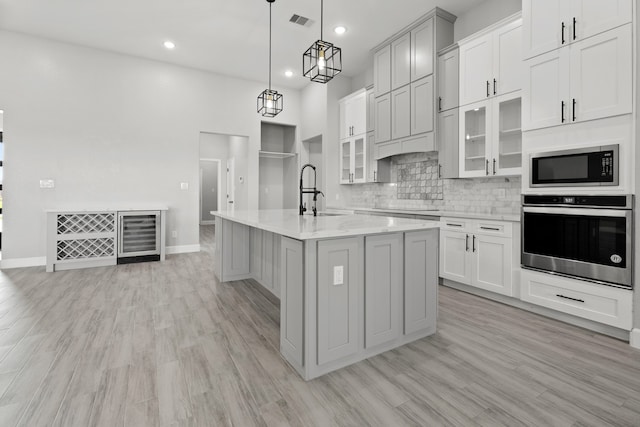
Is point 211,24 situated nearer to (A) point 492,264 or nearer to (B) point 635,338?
(A) point 492,264

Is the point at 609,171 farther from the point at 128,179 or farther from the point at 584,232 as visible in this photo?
the point at 128,179

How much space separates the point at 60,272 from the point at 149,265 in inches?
43.3

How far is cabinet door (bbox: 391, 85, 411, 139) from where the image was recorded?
4.36 metres

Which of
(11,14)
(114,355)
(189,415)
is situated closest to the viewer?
(189,415)

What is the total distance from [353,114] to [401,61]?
1.40 metres

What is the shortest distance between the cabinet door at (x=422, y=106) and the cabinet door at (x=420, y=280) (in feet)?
7.27

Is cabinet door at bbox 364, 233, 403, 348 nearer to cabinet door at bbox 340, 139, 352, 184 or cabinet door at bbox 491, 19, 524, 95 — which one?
cabinet door at bbox 491, 19, 524, 95

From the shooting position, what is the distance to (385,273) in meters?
2.10

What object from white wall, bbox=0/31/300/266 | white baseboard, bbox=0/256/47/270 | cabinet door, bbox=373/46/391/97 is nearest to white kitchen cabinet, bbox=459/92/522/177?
cabinet door, bbox=373/46/391/97

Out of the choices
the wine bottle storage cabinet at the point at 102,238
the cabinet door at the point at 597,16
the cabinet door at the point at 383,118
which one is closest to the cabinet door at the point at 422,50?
the cabinet door at the point at 383,118

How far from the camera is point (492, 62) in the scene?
337cm

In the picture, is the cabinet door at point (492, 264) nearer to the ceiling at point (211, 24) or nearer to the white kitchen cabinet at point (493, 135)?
the white kitchen cabinet at point (493, 135)

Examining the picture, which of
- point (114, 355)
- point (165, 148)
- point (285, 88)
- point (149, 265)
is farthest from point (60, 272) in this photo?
point (285, 88)

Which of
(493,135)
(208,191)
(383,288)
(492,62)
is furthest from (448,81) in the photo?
(208,191)
